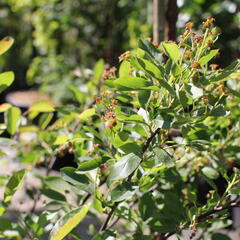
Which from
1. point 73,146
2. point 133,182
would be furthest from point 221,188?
point 133,182

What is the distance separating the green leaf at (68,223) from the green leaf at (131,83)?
0.16 meters

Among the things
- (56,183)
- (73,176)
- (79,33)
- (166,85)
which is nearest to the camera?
(166,85)

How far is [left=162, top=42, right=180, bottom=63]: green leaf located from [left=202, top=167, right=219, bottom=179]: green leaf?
33 centimetres

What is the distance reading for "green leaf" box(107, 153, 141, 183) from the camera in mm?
513

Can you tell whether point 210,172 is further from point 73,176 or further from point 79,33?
point 79,33

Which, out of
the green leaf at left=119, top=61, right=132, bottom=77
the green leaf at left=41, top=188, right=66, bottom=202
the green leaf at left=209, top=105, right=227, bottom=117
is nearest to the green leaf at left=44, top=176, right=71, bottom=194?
the green leaf at left=41, top=188, right=66, bottom=202

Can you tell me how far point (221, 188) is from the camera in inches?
66.2

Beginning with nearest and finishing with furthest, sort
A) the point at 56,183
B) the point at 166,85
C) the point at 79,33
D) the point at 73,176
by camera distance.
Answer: the point at 166,85
the point at 73,176
the point at 56,183
the point at 79,33

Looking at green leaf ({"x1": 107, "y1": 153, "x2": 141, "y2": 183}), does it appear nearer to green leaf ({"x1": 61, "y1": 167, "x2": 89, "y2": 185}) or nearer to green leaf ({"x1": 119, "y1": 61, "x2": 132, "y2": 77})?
green leaf ({"x1": 61, "y1": 167, "x2": 89, "y2": 185})

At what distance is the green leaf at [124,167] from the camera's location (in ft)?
1.68

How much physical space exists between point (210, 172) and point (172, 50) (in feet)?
1.17

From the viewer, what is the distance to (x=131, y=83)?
0.52 m

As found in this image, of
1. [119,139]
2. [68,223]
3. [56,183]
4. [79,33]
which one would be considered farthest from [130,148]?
[79,33]

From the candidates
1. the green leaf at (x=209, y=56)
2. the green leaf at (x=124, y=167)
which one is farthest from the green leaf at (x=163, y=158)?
the green leaf at (x=209, y=56)
